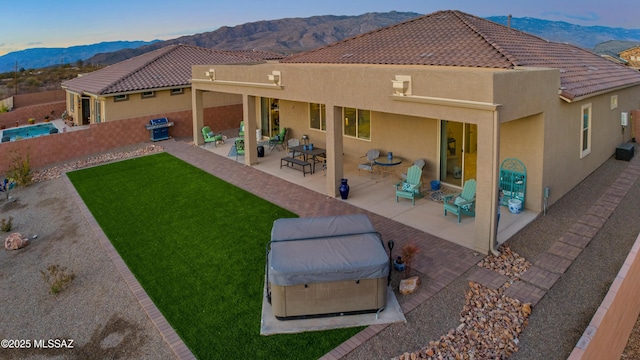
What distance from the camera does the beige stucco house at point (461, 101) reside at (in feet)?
32.3

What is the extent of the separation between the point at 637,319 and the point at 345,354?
581cm

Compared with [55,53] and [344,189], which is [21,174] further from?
[55,53]

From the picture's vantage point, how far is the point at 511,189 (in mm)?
12234

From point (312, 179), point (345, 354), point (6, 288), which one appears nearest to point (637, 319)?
point (345, 354)

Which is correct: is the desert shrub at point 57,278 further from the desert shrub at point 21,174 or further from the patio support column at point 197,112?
the patio support column at point 197,112

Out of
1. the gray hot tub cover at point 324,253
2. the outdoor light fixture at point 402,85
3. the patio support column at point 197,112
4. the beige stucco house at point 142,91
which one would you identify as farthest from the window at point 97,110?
the gray hot tub cover at point 324,253

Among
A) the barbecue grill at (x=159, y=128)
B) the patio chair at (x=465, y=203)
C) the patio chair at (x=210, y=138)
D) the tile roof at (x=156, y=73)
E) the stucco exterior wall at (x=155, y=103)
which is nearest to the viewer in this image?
the patio chair at (x=465, y=203)

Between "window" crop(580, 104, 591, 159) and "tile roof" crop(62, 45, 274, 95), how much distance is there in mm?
19391

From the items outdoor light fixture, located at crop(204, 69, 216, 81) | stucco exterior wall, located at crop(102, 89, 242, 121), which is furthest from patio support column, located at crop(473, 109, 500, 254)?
stucco exterior wall, located at crop(102, 89, 242, 121)

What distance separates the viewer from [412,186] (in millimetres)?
13297

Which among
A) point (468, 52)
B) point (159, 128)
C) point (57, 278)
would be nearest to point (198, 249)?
point (57, 278)

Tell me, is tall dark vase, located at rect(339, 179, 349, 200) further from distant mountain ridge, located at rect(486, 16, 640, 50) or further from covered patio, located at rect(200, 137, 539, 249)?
distant mountain ridge, located at rect(486, 16, 640, 50)

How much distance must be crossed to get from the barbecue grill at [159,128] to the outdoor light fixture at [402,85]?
52.5 ft

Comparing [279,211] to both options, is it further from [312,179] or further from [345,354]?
[345,354]
